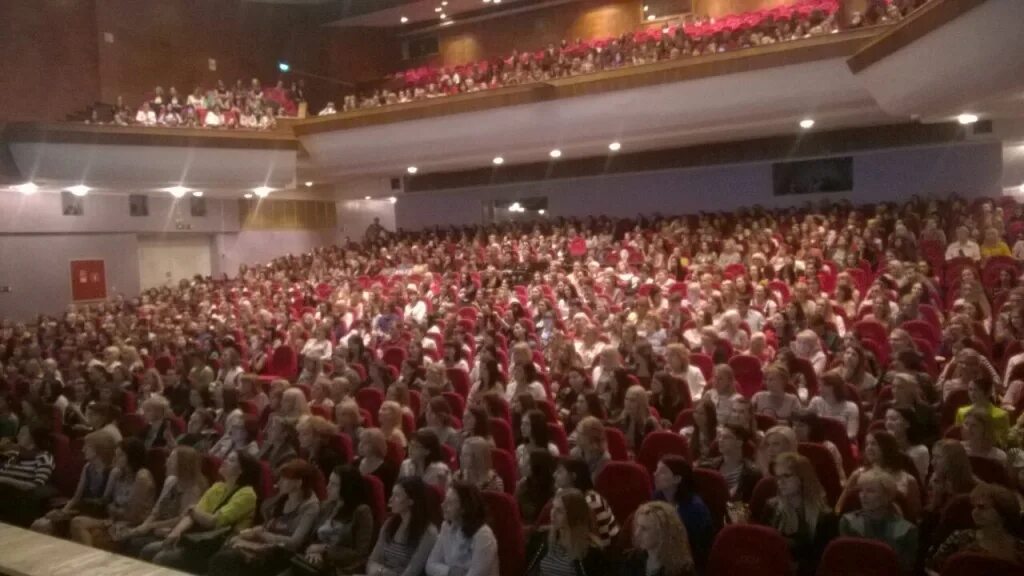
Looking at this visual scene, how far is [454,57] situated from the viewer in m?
16.4

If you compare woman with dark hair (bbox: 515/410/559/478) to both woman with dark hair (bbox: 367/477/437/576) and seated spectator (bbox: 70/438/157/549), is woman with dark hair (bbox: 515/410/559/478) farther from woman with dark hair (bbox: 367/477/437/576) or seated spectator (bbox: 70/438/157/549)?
seated spectator (bbox: 70/438/157/549)

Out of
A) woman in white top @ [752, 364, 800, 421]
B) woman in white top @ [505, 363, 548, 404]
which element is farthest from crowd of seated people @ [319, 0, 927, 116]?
woman in white top @ [505, 363, 548, 404]

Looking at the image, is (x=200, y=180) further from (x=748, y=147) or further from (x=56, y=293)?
(x=748, y=147)

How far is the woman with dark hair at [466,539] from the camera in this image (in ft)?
9.42

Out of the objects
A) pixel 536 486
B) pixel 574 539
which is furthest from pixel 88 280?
pixel 574 539

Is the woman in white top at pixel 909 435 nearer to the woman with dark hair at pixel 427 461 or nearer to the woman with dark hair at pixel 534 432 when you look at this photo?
the woman with dark hair at pixel 534 432

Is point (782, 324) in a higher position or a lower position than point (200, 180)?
lower

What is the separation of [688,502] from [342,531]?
4.48 feet

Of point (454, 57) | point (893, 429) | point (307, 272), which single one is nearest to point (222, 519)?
point (893, 429)

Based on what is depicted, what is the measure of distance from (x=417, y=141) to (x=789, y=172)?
5185mm

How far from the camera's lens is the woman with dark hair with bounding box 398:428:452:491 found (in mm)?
3584

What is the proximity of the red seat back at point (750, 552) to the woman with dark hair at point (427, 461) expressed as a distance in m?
1.31

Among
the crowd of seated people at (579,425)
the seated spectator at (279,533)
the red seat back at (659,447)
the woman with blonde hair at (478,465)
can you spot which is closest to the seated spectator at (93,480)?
the crowd of seated people at (579,425)

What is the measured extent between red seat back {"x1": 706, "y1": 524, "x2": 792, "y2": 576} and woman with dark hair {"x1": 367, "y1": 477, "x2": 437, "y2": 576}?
1.04m
